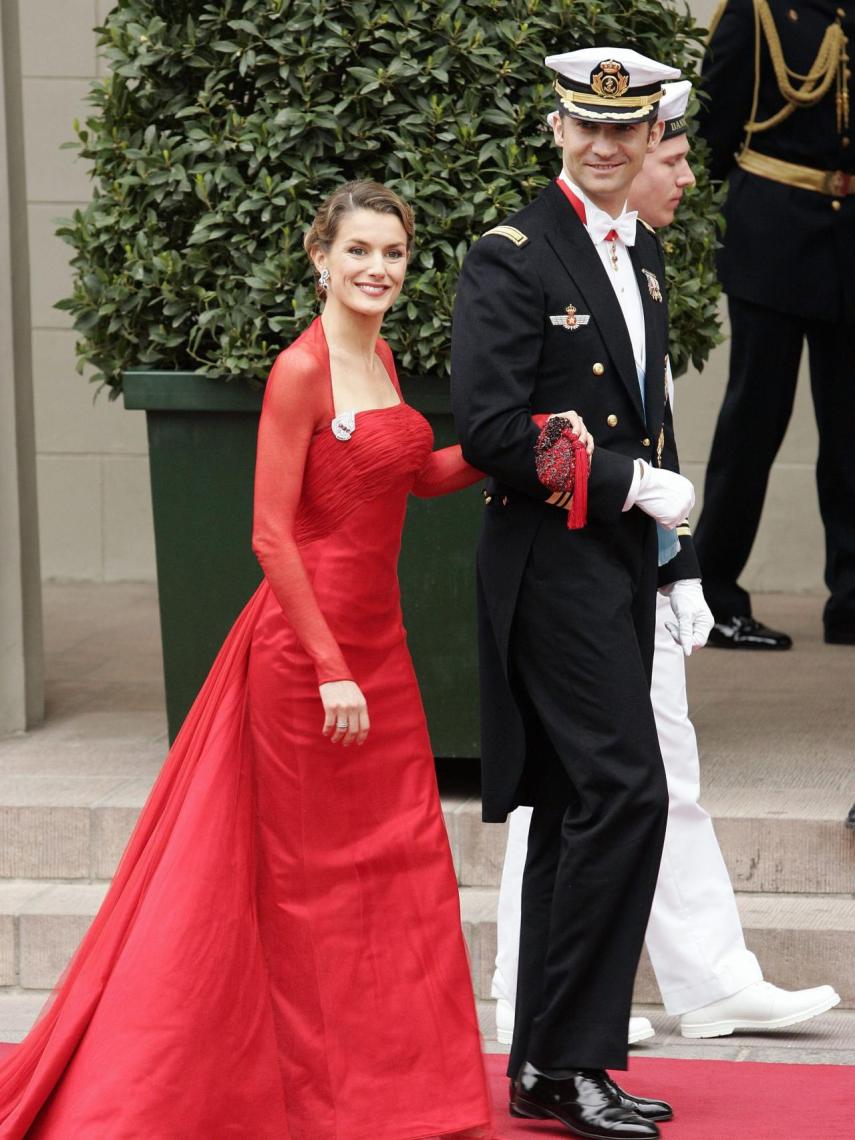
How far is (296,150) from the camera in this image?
487 centimetres

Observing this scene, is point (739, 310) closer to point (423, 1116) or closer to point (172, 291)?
point (172, 291)

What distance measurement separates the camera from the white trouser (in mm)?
4207

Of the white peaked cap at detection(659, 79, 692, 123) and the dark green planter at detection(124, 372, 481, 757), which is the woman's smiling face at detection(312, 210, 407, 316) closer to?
the white peaked cap at detection(659, 79, 692, 123)

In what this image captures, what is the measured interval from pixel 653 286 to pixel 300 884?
1.23 metres

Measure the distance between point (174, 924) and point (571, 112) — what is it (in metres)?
1.52

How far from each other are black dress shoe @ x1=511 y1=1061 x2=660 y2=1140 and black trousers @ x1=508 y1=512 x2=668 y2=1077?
0.04 m

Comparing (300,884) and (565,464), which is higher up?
(565,464)

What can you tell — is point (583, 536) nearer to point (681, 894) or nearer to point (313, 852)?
point (313, 852)

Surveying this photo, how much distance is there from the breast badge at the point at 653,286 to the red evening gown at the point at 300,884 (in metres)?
0.48

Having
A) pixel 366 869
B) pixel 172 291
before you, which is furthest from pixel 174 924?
pixel 172 291

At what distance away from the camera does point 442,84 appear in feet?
15.9

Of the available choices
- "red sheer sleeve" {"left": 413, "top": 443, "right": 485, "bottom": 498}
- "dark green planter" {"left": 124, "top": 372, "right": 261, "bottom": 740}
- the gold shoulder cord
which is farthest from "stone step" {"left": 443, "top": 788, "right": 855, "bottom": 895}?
the gold shoulder cord

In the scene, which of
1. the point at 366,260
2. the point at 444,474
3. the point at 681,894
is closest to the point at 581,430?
the point at 444,474

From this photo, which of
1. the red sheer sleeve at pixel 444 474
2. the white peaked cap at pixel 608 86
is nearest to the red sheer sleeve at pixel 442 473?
the red sheer sleeve at pixel 444 474
